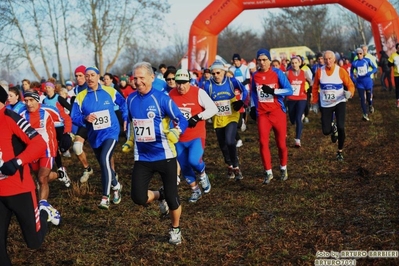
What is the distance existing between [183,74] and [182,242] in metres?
2.61

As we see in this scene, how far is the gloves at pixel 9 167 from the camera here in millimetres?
4086

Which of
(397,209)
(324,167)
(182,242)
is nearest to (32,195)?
(182,242)

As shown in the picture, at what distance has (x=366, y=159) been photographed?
9.41 m

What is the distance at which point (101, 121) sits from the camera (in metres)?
7.35

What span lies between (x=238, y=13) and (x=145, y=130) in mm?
15893

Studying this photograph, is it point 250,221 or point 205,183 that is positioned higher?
point 205,183

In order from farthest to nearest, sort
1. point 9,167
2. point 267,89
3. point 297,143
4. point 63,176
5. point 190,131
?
point 297,143 → point 63,176 → point 267,89 → point 190,131 → point 9,167

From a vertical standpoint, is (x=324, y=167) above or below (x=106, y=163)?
below

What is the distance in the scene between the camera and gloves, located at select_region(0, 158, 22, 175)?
13.4 feet

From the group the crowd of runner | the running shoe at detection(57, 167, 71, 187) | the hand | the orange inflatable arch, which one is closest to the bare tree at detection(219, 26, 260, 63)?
the orange inflatable arch

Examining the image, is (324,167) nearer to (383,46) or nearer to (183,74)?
(183,74)

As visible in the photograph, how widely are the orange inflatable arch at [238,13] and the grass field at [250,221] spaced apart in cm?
1107

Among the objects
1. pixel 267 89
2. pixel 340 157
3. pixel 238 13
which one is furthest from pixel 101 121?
pixel 238 13

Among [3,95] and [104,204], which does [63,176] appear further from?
[3,95]
